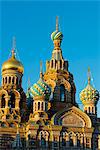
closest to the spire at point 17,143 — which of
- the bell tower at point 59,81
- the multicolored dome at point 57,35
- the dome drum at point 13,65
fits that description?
the bell tower at point 59,81

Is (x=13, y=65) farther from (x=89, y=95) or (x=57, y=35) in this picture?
(x=89, y=95)

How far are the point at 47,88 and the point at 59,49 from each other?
553cm

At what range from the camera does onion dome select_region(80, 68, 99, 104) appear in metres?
36.5

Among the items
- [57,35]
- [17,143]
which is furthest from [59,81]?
[17,143]

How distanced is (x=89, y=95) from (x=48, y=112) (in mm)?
3802

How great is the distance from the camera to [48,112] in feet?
117

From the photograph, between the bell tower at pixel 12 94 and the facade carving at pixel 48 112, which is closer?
the facade carving at pixel 48 112

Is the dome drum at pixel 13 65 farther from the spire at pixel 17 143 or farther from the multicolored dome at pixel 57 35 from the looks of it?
the spire at pixel 17 143

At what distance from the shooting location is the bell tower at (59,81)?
36.5 m

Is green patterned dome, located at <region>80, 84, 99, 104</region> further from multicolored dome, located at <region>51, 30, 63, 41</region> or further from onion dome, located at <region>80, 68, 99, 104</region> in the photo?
multicolored dome, located at <region>51, 30, 63, 41</region>

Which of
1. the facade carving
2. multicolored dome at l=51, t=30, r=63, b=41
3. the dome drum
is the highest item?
multicolored dome at l=51, t=30, r=63, b=41

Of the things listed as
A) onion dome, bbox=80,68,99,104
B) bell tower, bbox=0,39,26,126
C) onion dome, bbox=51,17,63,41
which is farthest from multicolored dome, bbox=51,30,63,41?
onion dome, bbox=80,68,99,104

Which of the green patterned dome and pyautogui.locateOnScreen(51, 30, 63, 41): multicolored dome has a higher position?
pyautogui.locateOnScreen(51, 30, 63, 41): multicolored dome

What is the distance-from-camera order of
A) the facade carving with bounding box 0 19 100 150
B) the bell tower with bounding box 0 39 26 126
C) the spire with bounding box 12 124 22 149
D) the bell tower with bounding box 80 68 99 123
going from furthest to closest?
the bell tower with bounding box 80 68 99 123 → the bell tower with bounding box 0 39 26 126 → the facade carving with bounding box 0 19 100 150 → the spire with bounding box 12 124 22 149
